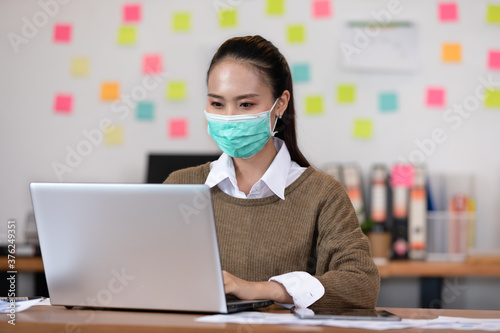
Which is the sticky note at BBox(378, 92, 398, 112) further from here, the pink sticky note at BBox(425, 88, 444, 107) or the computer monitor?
the computer monitor

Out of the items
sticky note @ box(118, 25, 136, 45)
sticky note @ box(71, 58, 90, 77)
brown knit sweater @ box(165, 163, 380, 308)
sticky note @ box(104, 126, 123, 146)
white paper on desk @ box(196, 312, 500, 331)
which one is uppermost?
sticky note @ box(118, 25, 136, 45)

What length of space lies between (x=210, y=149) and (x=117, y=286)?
1870mm

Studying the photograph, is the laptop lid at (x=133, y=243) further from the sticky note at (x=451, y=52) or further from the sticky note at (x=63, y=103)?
the sticky note at (x=451, y=52)

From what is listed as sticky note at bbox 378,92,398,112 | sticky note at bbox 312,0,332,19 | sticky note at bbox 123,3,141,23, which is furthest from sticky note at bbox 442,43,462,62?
sticky note at bbox 123,3,141,23

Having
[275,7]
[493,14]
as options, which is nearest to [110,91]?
[275,7]

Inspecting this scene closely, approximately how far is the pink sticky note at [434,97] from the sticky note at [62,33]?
5.46ft

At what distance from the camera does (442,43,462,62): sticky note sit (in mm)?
2836

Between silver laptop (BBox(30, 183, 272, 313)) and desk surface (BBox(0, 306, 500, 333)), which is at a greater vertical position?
silver laptop (BBox(30, 183, 272, 313))

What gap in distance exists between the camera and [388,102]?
2.87 metres

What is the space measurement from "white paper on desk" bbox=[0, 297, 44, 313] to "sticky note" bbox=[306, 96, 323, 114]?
184 cm

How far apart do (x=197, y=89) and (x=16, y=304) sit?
Result: 1856 millimetres

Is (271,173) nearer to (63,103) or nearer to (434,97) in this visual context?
(434,97)

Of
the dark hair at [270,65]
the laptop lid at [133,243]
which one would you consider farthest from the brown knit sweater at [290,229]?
the laptop lid at [133,243]

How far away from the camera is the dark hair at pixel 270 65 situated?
1.54 metres
